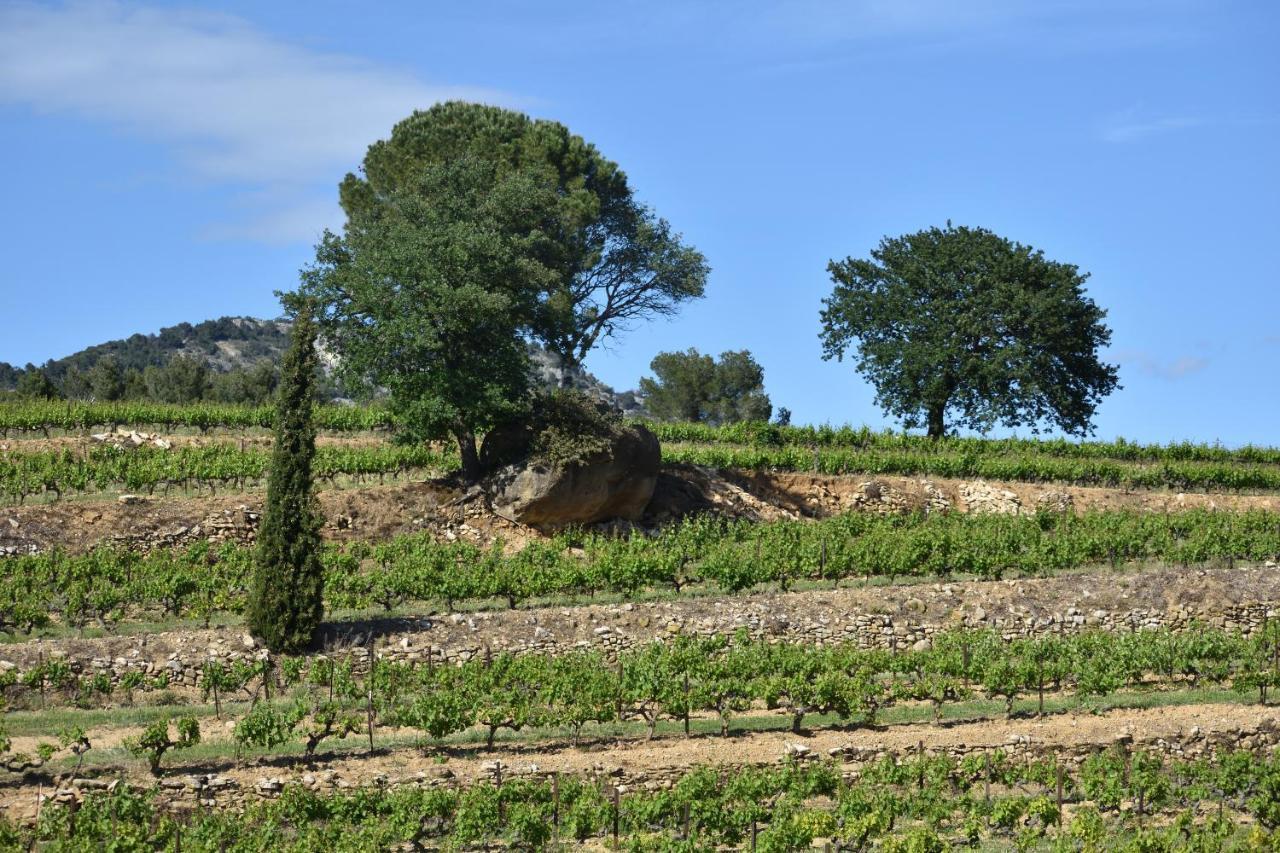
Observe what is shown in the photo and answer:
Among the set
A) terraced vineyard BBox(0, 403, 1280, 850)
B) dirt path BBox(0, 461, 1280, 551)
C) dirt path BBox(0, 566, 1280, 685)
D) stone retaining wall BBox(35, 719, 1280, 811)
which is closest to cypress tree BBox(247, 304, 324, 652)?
terraced vineyard BBox(0, 403, 1280, 850)

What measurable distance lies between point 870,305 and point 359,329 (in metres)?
23.8

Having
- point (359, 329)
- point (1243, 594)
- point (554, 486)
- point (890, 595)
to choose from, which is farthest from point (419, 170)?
point (1243, 594)

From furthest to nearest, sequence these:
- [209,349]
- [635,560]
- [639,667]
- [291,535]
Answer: [209,349]
[635,560]
[291,535]
[639,667]

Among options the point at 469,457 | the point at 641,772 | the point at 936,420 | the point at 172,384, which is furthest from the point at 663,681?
the point at 172,384

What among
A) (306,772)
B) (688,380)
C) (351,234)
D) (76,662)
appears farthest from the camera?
(688,380)

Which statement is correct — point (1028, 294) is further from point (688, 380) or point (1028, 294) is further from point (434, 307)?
point (688, 380)

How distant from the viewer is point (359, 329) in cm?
4231

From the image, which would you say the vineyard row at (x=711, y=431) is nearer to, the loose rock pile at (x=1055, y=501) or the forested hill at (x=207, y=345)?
the loose rock pile at (x=1055, y=501)

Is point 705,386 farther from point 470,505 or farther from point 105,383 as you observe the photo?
point 470,505

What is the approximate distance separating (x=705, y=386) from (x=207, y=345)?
5165 centimetres

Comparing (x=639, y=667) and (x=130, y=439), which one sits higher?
(x=130, y=439)

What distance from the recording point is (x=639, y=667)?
3150cm

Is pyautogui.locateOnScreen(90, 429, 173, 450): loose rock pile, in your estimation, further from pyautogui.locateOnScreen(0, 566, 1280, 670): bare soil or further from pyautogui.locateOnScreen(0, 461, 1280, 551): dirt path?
pyautogui.locateOnScreen(0, 566, 1280, 670): bare soil

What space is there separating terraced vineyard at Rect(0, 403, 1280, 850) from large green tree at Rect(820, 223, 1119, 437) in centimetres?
886
